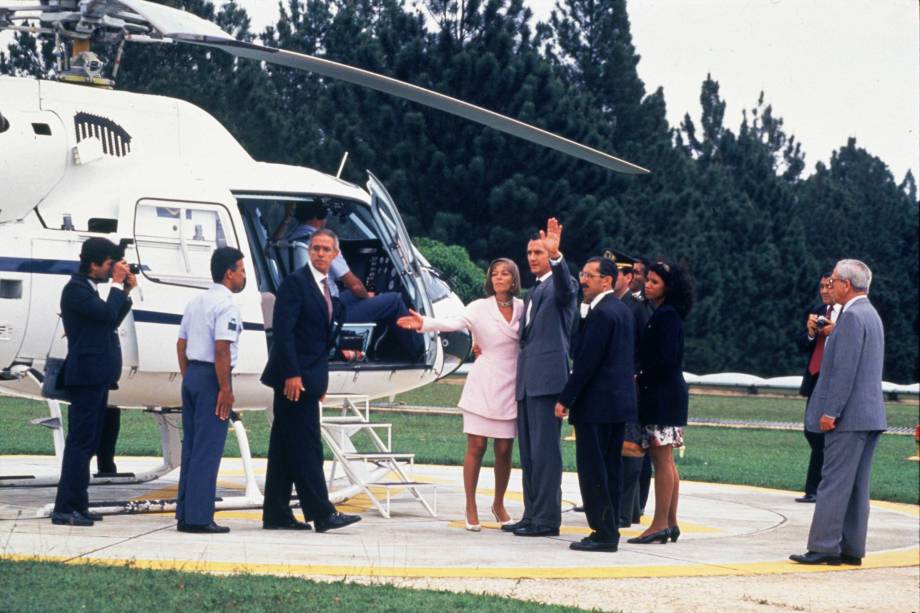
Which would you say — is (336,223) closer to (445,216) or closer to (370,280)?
(370,280)


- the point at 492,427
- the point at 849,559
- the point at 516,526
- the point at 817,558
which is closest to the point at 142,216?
the point at 492,427

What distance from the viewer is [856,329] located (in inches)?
361

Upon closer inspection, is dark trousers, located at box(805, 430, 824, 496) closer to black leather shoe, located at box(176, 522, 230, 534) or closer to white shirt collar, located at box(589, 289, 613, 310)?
white shirt collar, located at box(589, 289, 613, 310)

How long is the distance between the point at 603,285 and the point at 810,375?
4.67 m

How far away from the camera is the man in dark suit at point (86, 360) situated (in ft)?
30.6

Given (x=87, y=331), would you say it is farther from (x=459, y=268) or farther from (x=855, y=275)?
(x=459, y=268)

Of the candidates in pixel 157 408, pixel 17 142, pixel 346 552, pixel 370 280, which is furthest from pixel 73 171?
pixel 346 552

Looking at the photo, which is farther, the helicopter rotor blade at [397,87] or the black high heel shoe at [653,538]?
the black high heel shoe at [653,538]

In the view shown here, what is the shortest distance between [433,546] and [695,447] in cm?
1217

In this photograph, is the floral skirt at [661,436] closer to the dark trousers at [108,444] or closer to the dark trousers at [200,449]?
the dark trousers at [200,449]

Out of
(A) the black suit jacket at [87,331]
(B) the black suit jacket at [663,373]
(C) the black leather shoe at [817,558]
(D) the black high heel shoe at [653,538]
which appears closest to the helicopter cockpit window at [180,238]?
(A) the black suit jacket at [87,331]

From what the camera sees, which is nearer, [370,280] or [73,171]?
[73,171]

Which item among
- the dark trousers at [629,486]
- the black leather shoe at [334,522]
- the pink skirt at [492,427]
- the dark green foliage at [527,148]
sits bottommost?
the black leather shoe at [334,522]

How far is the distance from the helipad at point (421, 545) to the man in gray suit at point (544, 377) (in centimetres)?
26
